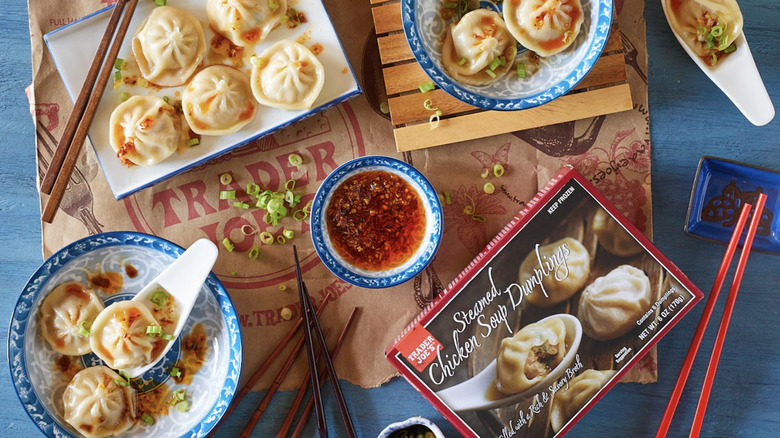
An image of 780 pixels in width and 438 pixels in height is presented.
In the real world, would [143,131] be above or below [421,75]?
above

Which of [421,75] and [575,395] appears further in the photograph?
[421,75]

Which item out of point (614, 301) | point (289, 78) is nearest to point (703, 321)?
point (614, 301)

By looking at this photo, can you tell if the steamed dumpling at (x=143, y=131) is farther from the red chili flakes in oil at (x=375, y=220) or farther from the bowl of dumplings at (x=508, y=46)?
the bowl of dumplings at (x=508, y=46)

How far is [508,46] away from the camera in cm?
222

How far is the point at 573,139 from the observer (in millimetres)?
2375

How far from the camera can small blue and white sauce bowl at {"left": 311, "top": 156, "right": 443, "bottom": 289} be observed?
2180 mm

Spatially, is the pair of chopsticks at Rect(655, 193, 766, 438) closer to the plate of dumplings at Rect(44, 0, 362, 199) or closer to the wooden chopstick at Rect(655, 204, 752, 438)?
the wooden chopstick at Rect(655, 204, 752, 438)

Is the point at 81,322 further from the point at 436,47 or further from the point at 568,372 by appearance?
the point at 568,372

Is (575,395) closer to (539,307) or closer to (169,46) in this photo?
(539,307)

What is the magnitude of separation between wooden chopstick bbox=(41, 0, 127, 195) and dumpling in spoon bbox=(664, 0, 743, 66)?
2304 millimetres

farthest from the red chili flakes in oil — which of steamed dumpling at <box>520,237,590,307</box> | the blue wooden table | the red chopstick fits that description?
the red chopstick

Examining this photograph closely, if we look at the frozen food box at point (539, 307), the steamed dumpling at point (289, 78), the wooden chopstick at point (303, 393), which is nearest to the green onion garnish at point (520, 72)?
the frozen food box at point (539, 307)

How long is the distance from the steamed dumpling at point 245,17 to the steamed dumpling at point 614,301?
1.68m

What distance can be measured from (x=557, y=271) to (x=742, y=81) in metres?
1.18
